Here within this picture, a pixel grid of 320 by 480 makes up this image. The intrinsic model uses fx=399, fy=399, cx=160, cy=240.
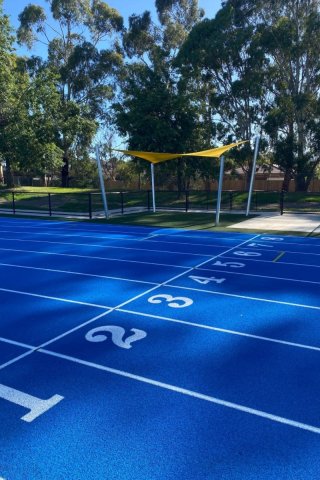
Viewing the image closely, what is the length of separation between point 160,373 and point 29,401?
4.68ft

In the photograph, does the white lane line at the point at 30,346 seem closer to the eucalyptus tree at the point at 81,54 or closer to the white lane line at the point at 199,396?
the white lane line at the point at 199,396

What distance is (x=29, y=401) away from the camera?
399 cm

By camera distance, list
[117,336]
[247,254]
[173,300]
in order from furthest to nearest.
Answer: [247,254] → [173,300] → [117,336]

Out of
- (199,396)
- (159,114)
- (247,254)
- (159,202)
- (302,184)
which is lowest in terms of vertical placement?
(199,396)

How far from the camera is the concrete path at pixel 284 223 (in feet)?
53.5

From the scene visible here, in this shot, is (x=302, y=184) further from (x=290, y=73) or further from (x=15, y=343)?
(x=15, y=343)

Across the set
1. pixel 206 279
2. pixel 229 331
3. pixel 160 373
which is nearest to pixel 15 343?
pixel 160 373

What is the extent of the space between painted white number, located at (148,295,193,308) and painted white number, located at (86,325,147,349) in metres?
1.30

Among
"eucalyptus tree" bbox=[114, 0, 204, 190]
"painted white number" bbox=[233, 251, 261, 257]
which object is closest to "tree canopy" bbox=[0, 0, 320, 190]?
"eucalyptus tree" bbox=[114, 0, 204, 190]

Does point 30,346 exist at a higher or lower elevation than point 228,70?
lower

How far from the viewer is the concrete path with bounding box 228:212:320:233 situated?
1631 cm

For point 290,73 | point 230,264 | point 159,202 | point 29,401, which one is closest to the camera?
point 29,401

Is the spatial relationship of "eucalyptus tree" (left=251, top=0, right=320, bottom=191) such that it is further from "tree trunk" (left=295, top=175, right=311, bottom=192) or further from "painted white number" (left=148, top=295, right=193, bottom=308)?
"painted white number" (left=148, top=295, right=193, bottom=308)

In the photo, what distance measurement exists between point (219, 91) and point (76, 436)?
3519 cm
